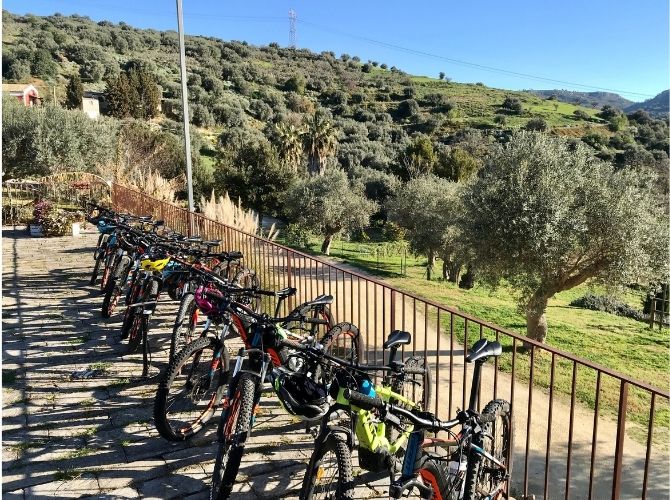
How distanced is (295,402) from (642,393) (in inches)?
416

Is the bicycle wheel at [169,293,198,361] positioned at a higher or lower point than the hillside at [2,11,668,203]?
lower

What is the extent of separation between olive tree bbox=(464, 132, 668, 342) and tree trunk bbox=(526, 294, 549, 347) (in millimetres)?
24

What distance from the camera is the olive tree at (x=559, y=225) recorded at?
12219 millimetres

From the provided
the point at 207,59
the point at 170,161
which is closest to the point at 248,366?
the point at 170,161

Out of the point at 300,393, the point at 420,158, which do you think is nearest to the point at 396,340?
the point at 300,393

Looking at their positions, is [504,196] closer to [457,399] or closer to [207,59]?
[457,399]

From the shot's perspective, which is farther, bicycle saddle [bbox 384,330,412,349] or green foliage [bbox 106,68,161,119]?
green foliage [bbox 106,68,161,119]

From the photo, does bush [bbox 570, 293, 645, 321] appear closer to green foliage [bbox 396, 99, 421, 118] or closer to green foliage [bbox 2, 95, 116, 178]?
green foliage [bbox 2, 95, 116, 178]

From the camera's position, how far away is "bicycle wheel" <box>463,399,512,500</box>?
2.54 meters

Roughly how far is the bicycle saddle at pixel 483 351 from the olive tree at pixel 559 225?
401 inches

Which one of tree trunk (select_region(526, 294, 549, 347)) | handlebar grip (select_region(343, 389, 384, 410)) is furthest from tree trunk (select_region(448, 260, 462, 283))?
handlebar grip (select_region(343, 389, 384, 410))

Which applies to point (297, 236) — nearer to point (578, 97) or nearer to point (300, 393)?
point (300, 393)

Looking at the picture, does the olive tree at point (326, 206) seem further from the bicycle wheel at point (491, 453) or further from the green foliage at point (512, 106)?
the green foliage at point (512, 106)

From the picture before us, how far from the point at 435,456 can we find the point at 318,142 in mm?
39965
